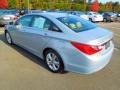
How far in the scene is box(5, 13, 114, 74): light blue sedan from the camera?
4.88 metres

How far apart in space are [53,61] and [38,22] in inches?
53.4

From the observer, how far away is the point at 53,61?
18.7 ft

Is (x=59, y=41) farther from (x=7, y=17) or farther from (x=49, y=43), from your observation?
(x=7, y=17)

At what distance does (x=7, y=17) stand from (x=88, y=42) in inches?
473

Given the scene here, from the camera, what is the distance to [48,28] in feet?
19.2

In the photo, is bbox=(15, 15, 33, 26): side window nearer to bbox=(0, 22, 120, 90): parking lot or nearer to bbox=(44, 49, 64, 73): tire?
bbox=(0, 22, 120, 90): parking lot

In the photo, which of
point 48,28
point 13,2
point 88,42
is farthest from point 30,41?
point 13,2

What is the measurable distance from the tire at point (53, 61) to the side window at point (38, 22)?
0.83 m

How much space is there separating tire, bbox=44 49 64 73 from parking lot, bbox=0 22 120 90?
0.13 m

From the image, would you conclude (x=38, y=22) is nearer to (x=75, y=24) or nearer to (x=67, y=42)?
(x=75, y=24)

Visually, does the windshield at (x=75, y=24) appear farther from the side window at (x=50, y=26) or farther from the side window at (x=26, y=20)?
the side window at (x=26, y=20)

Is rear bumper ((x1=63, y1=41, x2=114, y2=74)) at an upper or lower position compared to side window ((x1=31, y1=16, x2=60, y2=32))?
lower

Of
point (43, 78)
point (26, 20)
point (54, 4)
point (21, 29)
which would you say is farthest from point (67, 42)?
point (54, 4)

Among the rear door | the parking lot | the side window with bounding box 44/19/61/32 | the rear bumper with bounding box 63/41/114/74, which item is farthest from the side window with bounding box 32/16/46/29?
the rear bumper with bounding box 63/41/114/74
